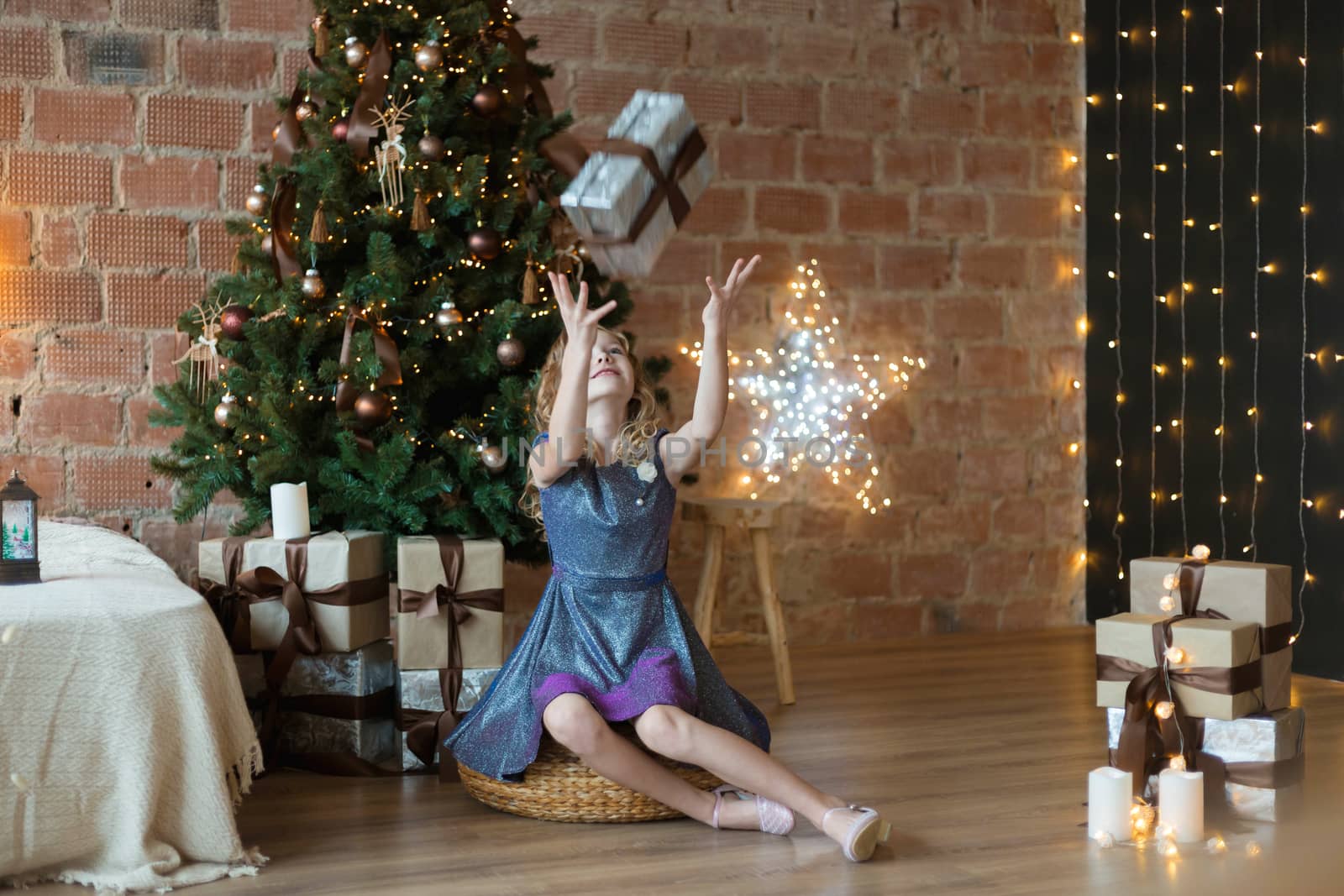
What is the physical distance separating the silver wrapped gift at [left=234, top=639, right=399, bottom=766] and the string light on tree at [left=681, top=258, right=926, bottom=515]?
169 cm

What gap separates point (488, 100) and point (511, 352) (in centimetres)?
58

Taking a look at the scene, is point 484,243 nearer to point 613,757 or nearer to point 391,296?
point 391,296

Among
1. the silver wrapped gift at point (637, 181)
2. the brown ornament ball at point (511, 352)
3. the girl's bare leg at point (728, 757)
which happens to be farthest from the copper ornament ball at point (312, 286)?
the girl's bare leg at point (728, 757)

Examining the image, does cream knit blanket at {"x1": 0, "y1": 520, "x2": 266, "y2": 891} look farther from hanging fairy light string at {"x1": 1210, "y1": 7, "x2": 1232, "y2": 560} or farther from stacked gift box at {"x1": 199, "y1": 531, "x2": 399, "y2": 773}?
hanging fairy light string at {"x1": 1210, "y1": 7, "x2": 1232, "y2": 560}

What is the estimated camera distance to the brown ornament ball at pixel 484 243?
294 centimetres

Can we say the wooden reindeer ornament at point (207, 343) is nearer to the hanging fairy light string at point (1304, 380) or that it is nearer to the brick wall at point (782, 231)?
the brick wall at point (782, 231)

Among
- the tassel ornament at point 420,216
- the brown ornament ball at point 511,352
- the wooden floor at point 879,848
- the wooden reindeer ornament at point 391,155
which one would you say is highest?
the wooden reindeer ornament at point 391,155

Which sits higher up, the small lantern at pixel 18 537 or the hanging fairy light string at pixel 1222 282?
the hanging fairy light string at pixel 1222 282

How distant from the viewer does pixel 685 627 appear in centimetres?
262

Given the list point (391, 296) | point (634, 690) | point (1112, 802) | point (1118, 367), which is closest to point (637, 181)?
point (391, 296)

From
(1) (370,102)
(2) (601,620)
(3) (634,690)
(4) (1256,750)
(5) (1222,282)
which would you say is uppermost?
(1) (370,102)

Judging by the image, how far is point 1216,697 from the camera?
7.88 feet

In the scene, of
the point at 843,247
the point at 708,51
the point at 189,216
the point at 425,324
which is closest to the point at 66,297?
Answer: the point at 189,216

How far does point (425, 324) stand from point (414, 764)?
3.08 feet
